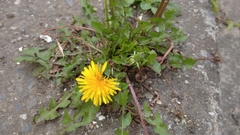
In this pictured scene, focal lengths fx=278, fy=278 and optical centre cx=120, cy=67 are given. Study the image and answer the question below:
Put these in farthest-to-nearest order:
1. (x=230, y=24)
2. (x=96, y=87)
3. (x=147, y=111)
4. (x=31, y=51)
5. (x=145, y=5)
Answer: (x=230, y=24) → (x=145, y=5) → (x=31, y=51) → (x=147, y=111) → (x=96, y=87)

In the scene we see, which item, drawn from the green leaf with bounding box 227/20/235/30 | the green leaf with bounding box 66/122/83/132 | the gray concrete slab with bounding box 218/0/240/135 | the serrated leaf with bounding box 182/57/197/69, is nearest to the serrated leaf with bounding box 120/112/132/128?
the green leaf with bounding box 66/122/83/132

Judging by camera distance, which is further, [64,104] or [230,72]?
[230,72]

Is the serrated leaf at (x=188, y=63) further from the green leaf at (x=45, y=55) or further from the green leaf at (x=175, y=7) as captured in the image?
the green leaf at (x=45, y=55)

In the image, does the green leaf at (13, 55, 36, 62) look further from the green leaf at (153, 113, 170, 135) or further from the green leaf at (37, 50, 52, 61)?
the green leaf at (153, 113, 170, 135)

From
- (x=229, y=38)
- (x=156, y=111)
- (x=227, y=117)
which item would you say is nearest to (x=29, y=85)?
(x=156, y=111)

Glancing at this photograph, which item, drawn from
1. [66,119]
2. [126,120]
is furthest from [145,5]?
[66,119]

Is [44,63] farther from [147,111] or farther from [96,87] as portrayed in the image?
[147,111]

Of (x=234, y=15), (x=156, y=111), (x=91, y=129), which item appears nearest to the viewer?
(x=91, y=129)

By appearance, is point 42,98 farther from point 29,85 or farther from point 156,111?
point 156,111
